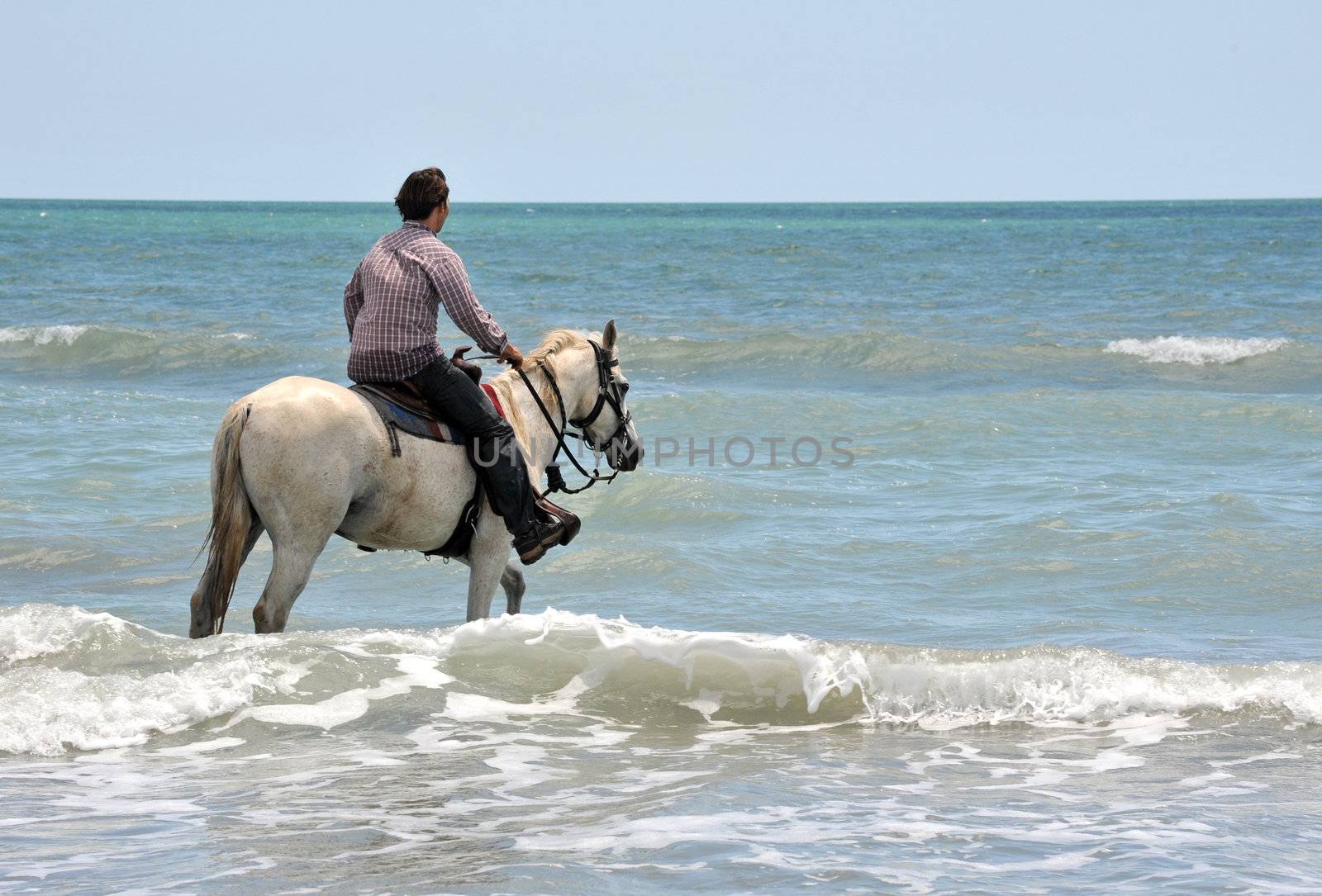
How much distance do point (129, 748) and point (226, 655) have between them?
740 mm

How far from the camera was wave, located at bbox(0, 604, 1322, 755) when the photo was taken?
6.08 m

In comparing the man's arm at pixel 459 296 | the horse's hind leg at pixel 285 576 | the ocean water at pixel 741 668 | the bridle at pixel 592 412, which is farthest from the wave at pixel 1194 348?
the horse's hind leg at pixel 285 576

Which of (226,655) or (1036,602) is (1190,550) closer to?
(1036,602)

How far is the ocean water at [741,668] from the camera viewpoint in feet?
14.8

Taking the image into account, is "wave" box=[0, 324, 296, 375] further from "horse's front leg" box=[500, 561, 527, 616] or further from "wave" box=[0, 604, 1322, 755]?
"wave" box=[0, 604, 1322, 755]

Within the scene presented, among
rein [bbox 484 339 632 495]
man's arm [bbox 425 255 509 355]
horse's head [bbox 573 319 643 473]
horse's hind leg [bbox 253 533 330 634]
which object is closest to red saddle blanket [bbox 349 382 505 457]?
man's arm [bbox 425 255 509 355]

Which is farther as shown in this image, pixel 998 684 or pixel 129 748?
pixel 998 684

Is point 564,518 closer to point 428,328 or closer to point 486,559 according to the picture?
point 486,559

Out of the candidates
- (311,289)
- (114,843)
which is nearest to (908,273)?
(311,289)

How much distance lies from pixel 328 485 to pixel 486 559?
1014 millimetres

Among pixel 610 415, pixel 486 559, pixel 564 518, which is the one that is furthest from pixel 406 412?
pixel 610 415

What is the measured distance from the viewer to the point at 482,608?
6.82 metres

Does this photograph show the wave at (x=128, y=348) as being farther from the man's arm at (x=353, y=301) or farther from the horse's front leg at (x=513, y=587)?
the man's arm at (x=353, y=301)

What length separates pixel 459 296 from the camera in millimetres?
6121
